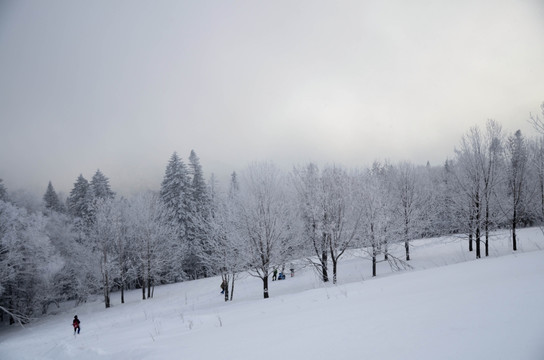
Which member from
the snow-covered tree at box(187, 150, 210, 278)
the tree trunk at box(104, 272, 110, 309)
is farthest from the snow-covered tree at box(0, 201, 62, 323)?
the snow-covered tree at box(187, 150, 210, 278)

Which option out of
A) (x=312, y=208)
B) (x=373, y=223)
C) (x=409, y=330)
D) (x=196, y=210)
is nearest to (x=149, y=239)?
(x=196, y=210)

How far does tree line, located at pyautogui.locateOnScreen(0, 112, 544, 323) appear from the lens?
53.5ft

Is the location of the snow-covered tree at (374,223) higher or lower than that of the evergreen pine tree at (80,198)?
lower

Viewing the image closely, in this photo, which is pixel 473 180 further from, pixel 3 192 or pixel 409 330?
pixel 3 192

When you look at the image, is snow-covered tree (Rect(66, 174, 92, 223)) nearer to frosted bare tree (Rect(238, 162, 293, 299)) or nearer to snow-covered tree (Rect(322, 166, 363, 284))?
frosted bare tree (Rect(238, 162, 293, 299))

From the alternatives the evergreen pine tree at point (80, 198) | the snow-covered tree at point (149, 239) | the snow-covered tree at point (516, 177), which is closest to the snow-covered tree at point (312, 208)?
the snow-covered tree at point (516, 177)

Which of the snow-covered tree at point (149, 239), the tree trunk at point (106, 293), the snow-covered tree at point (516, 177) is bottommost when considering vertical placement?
the tree trunk at point (106, 293)

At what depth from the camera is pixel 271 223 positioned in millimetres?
15430

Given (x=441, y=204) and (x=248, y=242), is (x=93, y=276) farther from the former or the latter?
(x=441, y=204)

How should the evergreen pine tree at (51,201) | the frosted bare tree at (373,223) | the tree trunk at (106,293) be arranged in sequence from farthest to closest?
1. the evergreen pine tree at (51,201)
2. the tree trunk at (106,293)
3. the frosted bare tree at (373,223)

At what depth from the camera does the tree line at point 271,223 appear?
1631 cm

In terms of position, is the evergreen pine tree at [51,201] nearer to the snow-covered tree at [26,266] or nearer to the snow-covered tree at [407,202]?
the snow-covered tree at [26,266]

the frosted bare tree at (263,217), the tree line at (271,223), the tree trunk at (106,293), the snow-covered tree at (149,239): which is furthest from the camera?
the snow-covered tree at (149,239)

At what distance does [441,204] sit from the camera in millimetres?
41625
